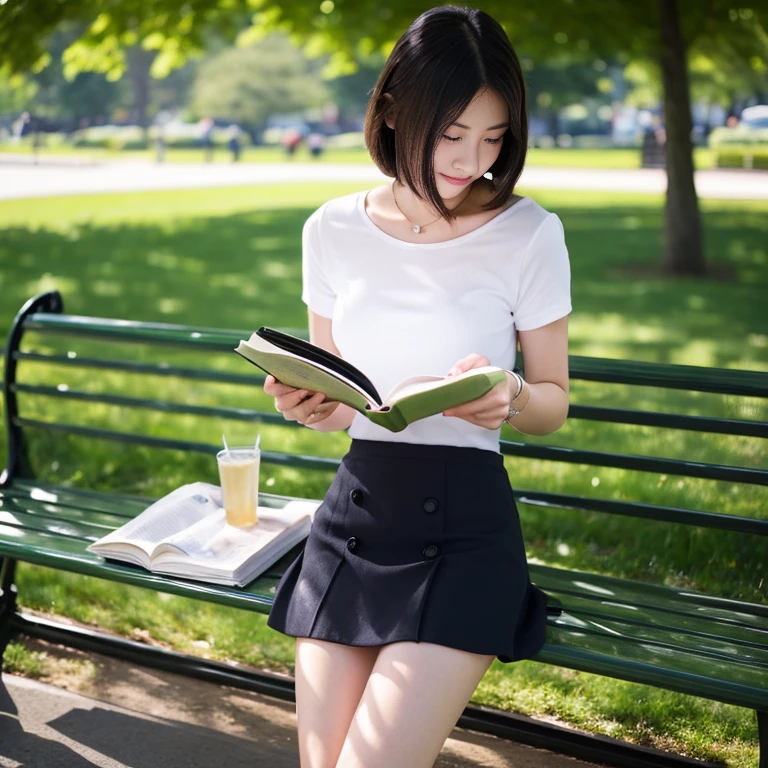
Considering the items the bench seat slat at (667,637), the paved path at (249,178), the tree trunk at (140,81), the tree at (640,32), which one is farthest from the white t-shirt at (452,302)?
the tree trunk at (140,81)

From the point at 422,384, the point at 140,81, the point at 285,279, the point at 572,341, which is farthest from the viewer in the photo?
the point at 140,81

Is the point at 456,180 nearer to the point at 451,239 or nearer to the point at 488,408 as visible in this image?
the point at 451,239

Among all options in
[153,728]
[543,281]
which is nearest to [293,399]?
[543,281]

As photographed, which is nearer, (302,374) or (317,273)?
(302,374)

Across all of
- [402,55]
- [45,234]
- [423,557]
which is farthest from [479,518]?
[45,234]

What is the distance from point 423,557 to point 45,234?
50.9ft

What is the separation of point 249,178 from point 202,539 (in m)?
27.5

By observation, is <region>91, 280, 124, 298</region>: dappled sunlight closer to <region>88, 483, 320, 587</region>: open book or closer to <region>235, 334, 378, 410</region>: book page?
<region>88, 483, 320, 587</region>: open book

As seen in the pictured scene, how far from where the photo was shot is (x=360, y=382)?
2191 millimetres

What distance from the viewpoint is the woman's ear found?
8.01 ft

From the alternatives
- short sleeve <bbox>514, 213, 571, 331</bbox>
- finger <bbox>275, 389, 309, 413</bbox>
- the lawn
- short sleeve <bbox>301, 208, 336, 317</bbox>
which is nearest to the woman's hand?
finger <bbox>275, 389, 309, 413</bbox>

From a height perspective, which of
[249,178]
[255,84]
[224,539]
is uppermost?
[255,84]

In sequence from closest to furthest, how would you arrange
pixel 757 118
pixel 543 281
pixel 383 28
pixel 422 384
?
1. pixel 422 384
2. pixel 543 281
3. pixel 383 28
4. pixel 757 118

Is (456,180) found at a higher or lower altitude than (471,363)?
higher
